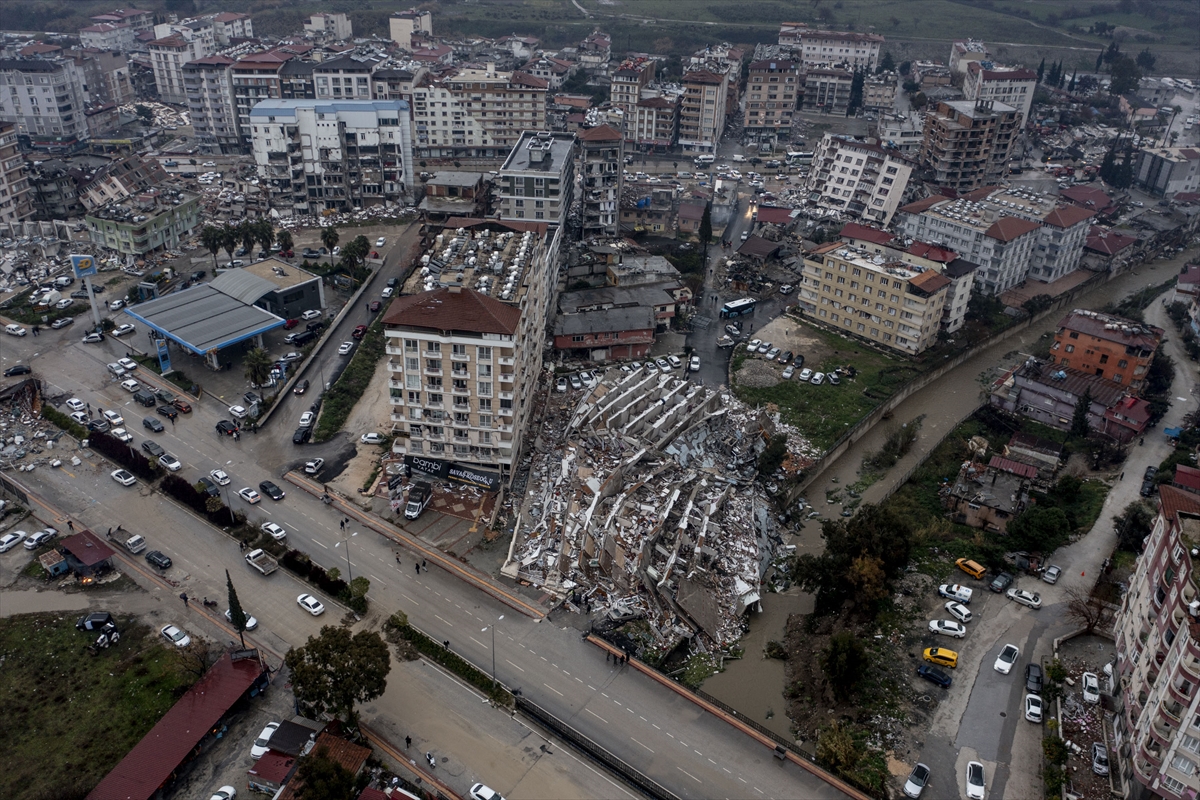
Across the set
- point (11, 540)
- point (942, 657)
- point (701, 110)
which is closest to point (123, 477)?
point (11, 540)

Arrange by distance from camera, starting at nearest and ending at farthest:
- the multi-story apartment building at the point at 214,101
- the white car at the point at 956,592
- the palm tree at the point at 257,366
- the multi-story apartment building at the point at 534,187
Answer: the white car at the point at 956,592 < the palm tree at the point at 257,366 < the multi-story apartment building at the point at 534,187 < the multi-story apartment building at the point at 214,101

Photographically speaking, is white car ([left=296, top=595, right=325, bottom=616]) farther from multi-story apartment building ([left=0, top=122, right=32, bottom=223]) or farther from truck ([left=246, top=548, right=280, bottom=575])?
multi-story apartment building ([left=0, top=122, right=32, bottom=223])

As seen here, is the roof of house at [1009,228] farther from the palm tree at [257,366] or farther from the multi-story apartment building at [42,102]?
the multi-story apartment building at [42,102]

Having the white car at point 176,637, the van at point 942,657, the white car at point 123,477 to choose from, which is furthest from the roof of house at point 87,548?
the van at point 942,657

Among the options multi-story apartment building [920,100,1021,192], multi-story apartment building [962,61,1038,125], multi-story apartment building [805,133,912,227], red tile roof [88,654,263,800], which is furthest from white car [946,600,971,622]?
multi-story apartment building [962,61,1038,125]

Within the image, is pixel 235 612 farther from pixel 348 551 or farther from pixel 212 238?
pixel 212 238

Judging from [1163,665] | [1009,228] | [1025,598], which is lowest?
[1025,598]
